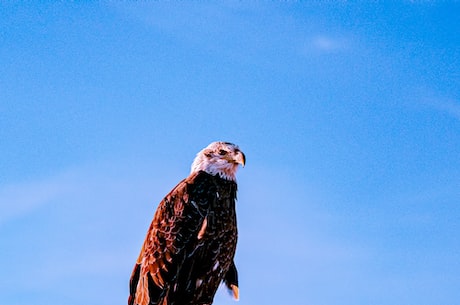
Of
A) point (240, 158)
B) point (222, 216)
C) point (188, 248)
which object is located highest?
point (240, 158)

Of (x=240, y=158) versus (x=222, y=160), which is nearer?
(x=240, y=158)

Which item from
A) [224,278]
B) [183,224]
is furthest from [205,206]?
[224,278]

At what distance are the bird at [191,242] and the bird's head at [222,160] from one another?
1 centimetres

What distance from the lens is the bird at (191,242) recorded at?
36.8ft

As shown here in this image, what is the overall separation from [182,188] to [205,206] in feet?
1.23

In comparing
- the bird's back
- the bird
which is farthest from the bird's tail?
the bird's back

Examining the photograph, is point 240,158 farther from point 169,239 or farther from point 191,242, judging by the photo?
point 169,239

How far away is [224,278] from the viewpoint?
1199 centimetres

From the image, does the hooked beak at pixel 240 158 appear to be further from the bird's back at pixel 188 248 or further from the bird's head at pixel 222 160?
A: the bird's back at pixel 188 248

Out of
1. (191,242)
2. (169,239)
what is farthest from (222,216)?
(169,239)

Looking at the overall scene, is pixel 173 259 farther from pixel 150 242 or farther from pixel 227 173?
pixel 227 173

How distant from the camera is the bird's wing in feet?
36.7

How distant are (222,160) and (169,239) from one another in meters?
1.17

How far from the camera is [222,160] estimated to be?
11.8m
